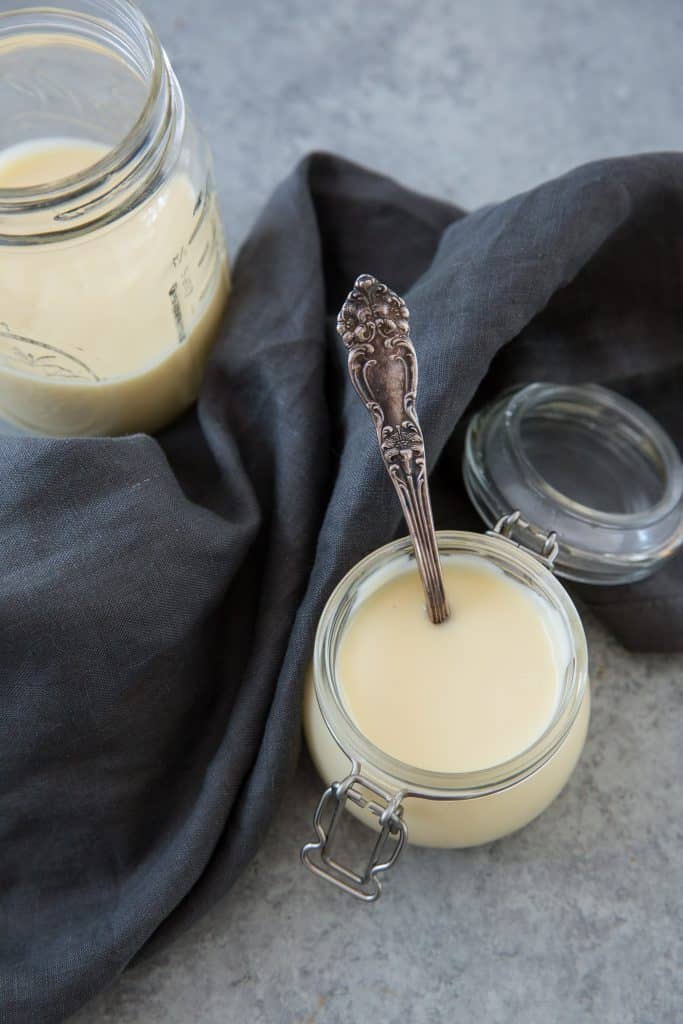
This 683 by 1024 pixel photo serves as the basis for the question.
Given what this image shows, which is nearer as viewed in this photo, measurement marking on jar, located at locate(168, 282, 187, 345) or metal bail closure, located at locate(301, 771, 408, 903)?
metal bail closure, located at locate(301, 771, 408, 903)

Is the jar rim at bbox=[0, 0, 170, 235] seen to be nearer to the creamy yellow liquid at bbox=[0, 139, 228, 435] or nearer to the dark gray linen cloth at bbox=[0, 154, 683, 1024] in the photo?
the creamy yellow liquid at bbox=[0, 139, 228, 435]

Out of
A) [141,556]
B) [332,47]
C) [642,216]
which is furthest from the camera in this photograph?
[332,47]

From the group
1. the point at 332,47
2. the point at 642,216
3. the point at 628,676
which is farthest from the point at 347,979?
the point at 332,47

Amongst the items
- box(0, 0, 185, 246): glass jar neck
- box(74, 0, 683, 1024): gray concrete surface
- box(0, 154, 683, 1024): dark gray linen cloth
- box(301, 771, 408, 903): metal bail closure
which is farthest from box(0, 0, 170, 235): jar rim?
box(301, 771, 408, 903): metal bail closure

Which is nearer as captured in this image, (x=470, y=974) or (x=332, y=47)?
(x=470, y=974)

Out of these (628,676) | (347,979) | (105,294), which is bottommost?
(347,979)

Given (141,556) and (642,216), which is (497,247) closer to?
(642,216)

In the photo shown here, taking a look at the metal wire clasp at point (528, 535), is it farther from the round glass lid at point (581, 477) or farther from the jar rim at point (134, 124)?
the jar rim at point (134, 124)
